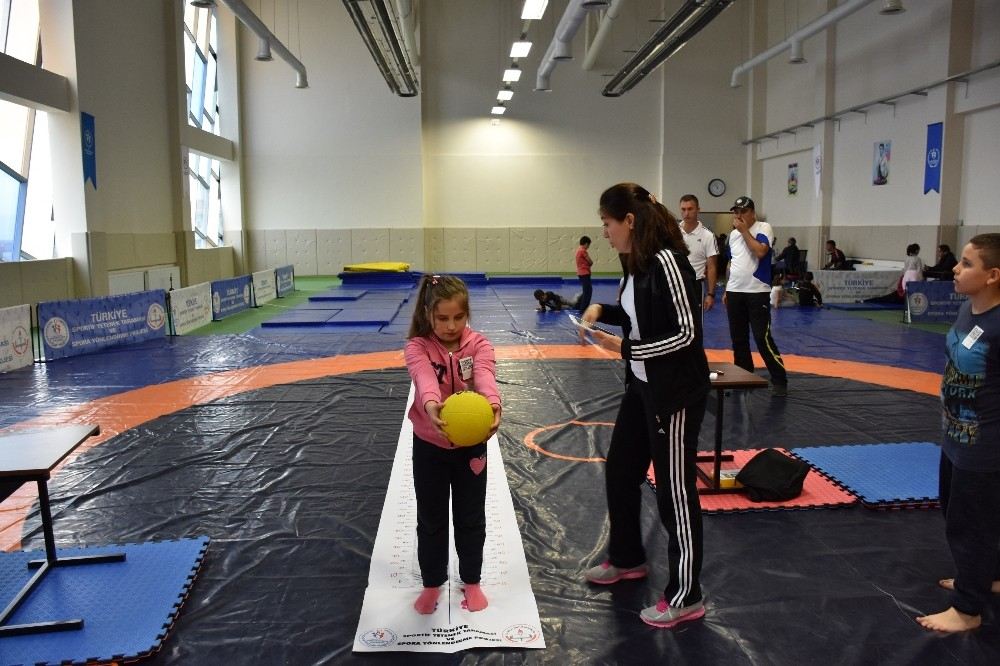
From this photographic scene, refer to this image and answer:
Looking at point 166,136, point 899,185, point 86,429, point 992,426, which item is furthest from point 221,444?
point 899,185

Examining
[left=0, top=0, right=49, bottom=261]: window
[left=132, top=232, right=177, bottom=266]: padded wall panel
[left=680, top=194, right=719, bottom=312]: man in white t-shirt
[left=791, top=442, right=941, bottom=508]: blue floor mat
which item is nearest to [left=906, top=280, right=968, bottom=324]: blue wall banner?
[left=680, top=194, right=719, bottom=312]: man in white t-shirt

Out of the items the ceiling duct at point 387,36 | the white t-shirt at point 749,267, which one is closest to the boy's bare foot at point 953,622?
the white t-shirt at point 749,267

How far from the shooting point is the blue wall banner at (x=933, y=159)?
14.8 m

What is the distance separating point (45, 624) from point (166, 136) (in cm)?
1663

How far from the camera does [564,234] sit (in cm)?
2420

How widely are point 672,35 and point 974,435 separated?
13.4 m

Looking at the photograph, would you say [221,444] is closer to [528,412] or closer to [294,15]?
[528,412]

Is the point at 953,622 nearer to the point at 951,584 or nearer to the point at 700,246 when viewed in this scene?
the point at 951,584

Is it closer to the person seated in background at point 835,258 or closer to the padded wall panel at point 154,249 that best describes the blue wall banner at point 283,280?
the padded wall panel at point 154,249

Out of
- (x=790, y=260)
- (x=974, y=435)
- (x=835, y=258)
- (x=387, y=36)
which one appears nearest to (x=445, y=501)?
(x=974, y=435)

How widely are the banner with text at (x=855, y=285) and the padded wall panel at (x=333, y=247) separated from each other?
14099 millimetres

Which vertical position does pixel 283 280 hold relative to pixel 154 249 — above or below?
below

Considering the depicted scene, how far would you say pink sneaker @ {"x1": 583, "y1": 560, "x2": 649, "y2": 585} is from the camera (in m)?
3.49

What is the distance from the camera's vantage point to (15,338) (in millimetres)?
9156
